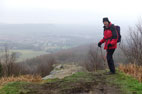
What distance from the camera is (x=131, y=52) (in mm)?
Result: 9633

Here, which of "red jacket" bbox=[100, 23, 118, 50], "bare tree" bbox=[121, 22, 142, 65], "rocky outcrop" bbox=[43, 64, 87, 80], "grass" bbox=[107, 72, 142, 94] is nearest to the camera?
"grass" bbox=[107, 72, 142, 94]

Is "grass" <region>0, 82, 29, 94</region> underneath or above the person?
underneath

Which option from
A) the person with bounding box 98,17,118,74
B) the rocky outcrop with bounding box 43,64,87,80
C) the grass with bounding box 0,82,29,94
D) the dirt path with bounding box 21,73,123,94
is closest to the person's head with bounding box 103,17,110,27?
the person with bounding box 98,17,118,74

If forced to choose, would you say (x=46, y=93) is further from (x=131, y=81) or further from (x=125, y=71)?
(x=125, y=71)

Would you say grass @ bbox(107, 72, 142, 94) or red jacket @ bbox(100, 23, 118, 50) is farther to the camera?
red jacket @ bbox(100, 23, 118, 50)

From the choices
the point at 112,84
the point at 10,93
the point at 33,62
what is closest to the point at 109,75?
the point at 112,84

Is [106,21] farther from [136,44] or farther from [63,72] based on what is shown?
[136,44]

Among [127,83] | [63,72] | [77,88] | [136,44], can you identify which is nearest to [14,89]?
[77,88]

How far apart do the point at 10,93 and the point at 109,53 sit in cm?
331

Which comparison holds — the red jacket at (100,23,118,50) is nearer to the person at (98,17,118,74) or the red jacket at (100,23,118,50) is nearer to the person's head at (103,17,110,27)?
the person at (98,17,118,74)

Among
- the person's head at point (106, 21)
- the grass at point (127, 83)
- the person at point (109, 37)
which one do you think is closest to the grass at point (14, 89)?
the grass at point (127, 83)

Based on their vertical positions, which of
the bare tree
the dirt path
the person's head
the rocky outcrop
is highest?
the person's head

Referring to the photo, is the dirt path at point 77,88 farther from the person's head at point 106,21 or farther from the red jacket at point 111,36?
the person's head at point 106,21

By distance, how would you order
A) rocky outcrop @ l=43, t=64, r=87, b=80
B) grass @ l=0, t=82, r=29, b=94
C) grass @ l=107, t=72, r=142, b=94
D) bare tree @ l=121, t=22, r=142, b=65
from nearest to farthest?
grass @ l=107, t=72, r=142, b=94, grass @ l=0, t=82, r=29, b=94, rocky outcrop @ l=43, t=64, r=87, b=80, bare tree @ l=121, t=22, r=142, b=65
